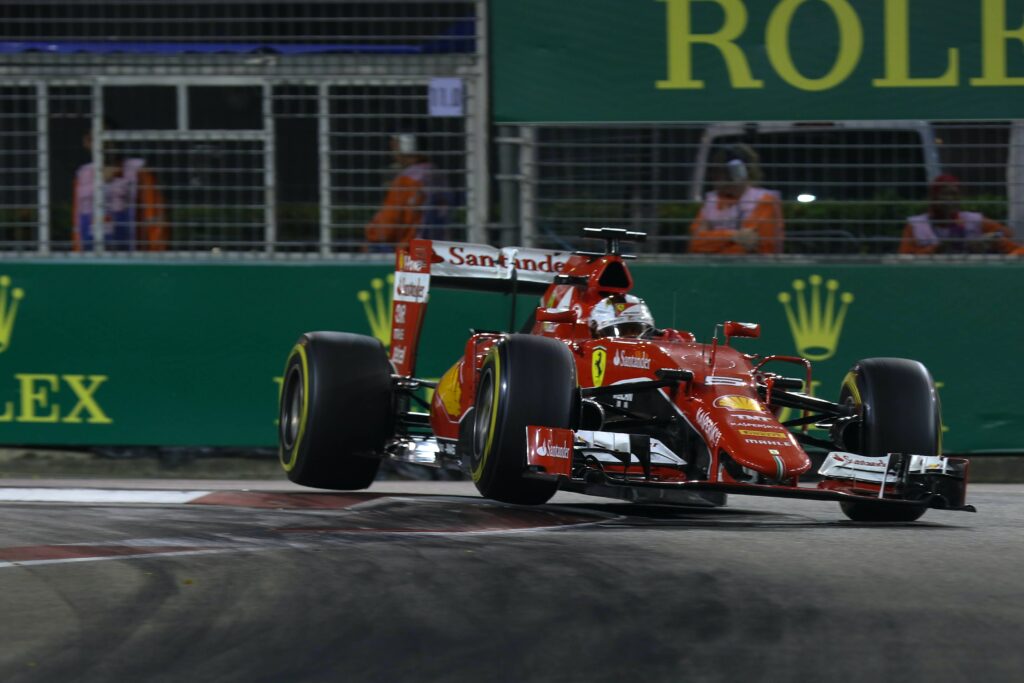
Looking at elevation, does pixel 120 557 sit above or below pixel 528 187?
below

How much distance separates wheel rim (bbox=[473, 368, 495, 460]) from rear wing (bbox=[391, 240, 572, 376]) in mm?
1524

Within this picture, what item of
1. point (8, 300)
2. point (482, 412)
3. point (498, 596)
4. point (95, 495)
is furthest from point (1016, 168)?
point (498, 596)

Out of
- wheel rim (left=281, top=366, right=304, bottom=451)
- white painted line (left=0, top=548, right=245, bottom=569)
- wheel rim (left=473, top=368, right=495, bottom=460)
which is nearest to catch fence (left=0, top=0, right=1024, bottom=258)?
wheel rim (left=281, top=366, right=304, bottom=451)

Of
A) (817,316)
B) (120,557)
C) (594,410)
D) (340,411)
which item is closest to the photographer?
(120,557)

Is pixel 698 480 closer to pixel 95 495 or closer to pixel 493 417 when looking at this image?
pixel 493 417

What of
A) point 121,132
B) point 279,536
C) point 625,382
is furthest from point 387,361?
point 121,132

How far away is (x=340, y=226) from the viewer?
10.8m

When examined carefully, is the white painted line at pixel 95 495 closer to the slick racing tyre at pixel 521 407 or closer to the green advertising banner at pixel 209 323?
the green advertising banner at pixel 209 323

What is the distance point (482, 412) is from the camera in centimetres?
775

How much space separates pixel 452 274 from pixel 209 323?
2.19 metres

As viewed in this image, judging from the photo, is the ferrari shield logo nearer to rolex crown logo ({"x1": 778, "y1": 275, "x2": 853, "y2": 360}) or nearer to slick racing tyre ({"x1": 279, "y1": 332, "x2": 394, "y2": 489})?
slick racing tyre ({"x1": 279, "y1": 332, "x2": 394, "y2": 489})

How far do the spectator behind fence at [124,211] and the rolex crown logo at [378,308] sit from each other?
137 cm

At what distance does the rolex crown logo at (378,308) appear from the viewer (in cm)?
1065

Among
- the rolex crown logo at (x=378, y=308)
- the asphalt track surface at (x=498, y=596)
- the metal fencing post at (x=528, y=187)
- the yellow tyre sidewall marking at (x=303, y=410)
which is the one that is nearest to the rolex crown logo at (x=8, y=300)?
the rolex crown logo at (x=378, y=308)
